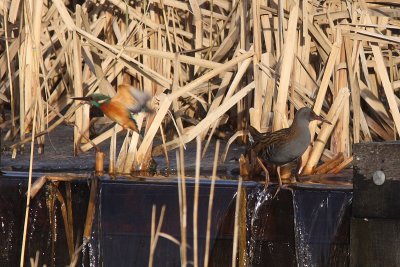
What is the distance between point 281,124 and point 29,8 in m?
2.00

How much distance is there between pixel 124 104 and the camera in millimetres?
7074

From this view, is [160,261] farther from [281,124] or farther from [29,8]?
[29,8]

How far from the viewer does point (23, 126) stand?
24.5ft

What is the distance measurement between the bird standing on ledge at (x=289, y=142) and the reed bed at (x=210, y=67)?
11.6 inches

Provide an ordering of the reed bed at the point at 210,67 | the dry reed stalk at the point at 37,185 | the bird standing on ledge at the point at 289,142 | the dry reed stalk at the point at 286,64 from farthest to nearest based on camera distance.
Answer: the reed bed at the point at 210,67 → the dry reed stalk at the point at 286,64 → the bird standing on ledge at the point at 289,142 → the dry reed stalk at the point at 37,185

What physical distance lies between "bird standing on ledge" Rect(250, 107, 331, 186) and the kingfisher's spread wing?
3.11ft

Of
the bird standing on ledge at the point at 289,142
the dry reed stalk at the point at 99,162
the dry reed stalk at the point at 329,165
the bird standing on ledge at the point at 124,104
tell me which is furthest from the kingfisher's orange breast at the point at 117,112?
the dry reed stalk at the point at 329,165

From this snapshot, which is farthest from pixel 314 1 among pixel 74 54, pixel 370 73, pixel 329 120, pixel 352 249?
pixel 352 249

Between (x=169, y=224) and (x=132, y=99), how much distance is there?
1.30 meters

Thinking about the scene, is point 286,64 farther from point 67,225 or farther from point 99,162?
point 67,225

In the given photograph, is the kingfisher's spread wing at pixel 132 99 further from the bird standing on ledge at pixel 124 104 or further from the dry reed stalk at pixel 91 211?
the dry reed stalk at pixel 91 211

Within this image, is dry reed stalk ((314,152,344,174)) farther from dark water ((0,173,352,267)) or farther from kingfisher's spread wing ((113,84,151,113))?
kingfisher's spread wing ((113,84,151,113))

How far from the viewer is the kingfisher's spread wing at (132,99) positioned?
23.3 feet

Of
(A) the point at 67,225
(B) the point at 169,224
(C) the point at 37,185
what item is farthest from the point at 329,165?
(C) the point at 37,185
